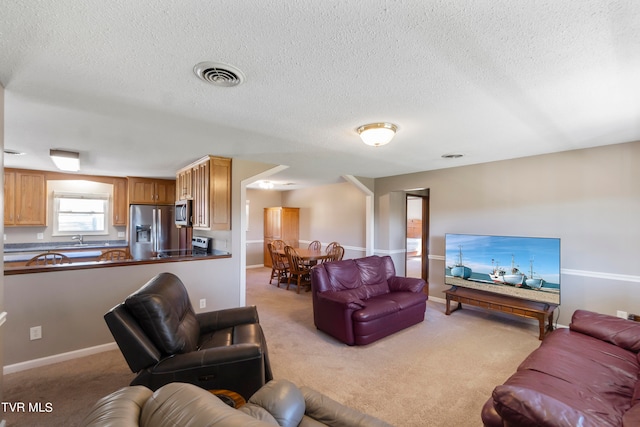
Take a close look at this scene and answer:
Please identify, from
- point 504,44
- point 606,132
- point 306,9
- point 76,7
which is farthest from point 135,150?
point 606,132

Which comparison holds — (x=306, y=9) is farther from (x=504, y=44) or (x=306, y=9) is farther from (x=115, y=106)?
(x=115, y=106)

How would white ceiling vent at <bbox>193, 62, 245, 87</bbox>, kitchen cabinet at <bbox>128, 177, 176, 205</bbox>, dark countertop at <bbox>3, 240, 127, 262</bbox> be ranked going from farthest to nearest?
kitchen cabinet at <bbox>128, 177, 176, 205</bbox>
dark countertop at <bbox>3, 240, 127, 262</bbox>
white ceiling vent at <bbox>193, 62, 245, 87</bbox>

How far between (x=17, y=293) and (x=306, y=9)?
3.57 m

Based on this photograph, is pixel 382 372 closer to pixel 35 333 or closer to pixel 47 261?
pixel 35 333

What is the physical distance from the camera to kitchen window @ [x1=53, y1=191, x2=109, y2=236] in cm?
543

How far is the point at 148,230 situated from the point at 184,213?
175 cm

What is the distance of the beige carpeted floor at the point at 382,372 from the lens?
6.97ft

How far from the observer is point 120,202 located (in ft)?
19.3

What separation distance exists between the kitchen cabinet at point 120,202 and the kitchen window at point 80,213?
23cm

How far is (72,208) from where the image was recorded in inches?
219

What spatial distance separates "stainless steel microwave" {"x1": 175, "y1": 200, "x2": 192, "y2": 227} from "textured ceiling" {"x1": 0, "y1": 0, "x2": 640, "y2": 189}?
5.07ft

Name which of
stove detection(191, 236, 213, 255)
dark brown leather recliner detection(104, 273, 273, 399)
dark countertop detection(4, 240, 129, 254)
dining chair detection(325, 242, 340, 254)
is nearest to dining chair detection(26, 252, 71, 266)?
dark countertop detection(4, 240, 129, 254)

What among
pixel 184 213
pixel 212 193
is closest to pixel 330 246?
pixel 184 213

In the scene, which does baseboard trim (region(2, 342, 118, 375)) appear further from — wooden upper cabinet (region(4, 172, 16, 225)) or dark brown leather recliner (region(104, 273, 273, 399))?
wooden upper cabinet (region(4, 172, 16, 225))
